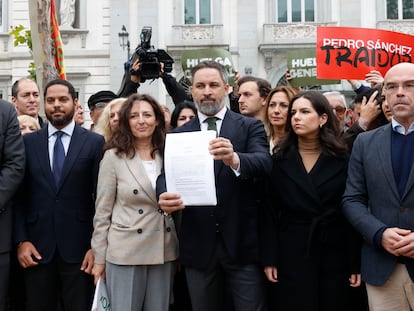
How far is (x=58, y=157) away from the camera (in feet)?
14.5

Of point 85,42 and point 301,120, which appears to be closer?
point 301,120

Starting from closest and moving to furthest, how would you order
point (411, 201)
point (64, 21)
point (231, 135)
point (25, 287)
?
point (411, 201) < point (231, 135) < point (25, 287) < point (64, 21)

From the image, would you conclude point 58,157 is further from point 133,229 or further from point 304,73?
point 304,73

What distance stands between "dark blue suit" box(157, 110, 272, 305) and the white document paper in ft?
0.69

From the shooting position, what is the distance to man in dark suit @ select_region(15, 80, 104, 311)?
4258 millimetres

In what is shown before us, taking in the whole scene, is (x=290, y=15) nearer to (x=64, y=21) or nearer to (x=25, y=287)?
(x=64, y=21)

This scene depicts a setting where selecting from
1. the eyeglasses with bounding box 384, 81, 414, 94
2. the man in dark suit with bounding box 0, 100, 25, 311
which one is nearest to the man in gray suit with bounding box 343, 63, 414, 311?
the eyeglasses with bounding box 384, 81, 414, 94

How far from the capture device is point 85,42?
22.8 m

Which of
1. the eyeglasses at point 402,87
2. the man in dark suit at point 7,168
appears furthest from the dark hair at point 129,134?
the eyeglasses at point 402,87

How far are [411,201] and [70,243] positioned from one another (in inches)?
96.9

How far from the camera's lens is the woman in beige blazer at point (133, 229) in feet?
13.2

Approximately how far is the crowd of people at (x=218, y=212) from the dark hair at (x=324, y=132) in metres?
0.01

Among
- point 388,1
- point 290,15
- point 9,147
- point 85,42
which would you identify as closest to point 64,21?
point 85,42

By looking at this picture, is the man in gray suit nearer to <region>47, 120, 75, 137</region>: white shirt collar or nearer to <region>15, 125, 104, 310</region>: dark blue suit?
<region>15, 125, 104, 310</region>: dark blue suit
